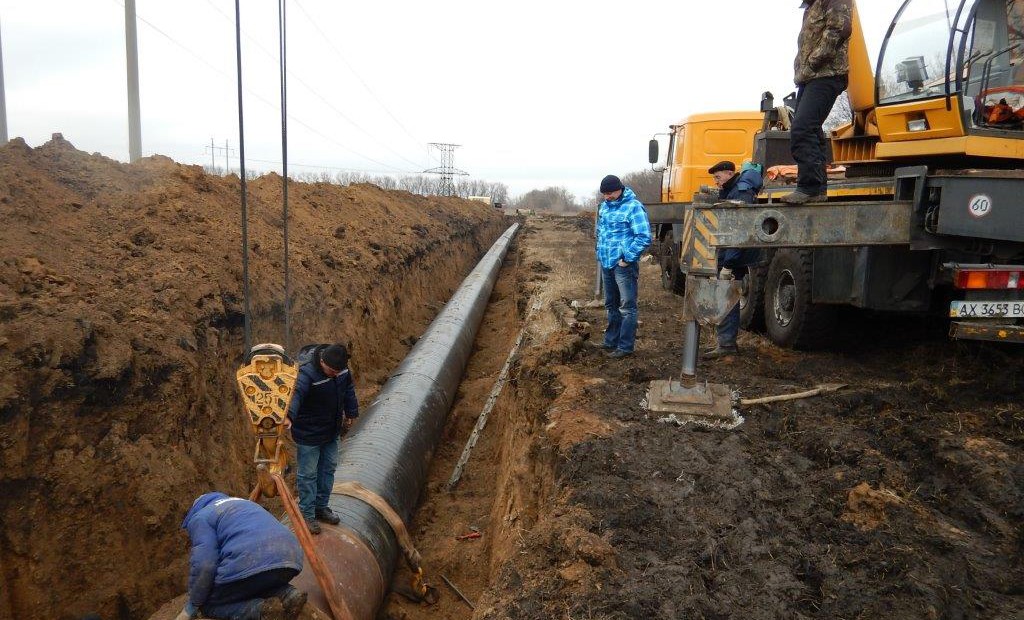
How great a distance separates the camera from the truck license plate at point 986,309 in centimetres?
408

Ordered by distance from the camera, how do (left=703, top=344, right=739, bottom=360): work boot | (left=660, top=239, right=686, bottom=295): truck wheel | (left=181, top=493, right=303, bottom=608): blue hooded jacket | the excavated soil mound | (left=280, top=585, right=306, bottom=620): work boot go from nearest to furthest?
1. (left=181, top=493, right=303, bottom=608): blue hooded jacket
2. (left=280, top=585, right=306, bottom=620): work boot
3. the excavated soil mound
4. (left=703, top=344, right=739, bottom=360): work boot
5. (left=660, top=239, right=686, bottom=295): truck wheel

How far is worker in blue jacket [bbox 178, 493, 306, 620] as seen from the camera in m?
3.18

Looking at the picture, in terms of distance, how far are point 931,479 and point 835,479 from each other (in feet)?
1.59

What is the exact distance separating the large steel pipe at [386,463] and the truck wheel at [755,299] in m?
3.48

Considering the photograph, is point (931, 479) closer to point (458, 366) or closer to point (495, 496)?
point (495, 496)

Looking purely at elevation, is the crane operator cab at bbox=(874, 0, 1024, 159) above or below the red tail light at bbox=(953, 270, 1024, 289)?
above

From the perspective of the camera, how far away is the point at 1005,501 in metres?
3.14

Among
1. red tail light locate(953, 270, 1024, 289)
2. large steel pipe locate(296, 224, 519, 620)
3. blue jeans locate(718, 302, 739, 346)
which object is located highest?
red tail light locate(953, 270, 1024, 289)

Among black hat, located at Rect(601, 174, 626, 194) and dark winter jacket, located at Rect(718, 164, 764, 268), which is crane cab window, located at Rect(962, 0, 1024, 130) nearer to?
dark winter jacket, located at Rect(718, 164, 764, 268)

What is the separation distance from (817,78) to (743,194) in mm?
1439

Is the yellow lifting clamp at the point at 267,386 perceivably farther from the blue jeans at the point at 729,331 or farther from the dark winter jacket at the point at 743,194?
the dark winter jacket at the point at 743,194

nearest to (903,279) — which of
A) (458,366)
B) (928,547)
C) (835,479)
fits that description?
(835,479)

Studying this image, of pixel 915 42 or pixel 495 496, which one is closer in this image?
pixel 915 42

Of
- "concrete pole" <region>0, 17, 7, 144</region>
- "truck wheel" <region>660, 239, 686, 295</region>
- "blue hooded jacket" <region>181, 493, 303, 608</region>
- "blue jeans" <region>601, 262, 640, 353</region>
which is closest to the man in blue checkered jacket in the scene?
"blue jeans" <region>601, 262, 640, 353</region>
